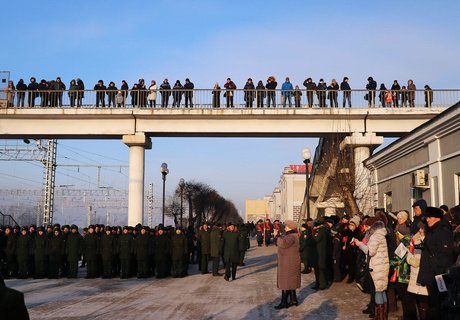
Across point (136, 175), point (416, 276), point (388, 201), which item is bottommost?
point (416, 276)

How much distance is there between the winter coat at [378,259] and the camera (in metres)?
7.67

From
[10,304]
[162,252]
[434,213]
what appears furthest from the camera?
[162,252]

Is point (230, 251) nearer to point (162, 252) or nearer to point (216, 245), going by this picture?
point (216, 245)

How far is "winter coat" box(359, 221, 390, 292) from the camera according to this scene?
7668 millimetres

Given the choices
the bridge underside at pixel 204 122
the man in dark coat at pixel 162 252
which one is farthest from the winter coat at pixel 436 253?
the bridge underside at pixel 204 122

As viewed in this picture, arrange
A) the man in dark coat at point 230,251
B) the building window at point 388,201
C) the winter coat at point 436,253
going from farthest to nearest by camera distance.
Result: the building window at point 388,201 < the man in dark coat at point 230,251 < the winter coat at point 436,253

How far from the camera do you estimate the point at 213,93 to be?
78.4 feet

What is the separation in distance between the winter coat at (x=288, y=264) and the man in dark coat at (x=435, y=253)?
10.7 ft

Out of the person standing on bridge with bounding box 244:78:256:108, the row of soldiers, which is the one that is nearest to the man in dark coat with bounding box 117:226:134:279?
the row of soldiers

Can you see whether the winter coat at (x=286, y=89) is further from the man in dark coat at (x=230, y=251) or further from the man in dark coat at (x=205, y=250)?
the man in dark coat at (x=230, y=251)

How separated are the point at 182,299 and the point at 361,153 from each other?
14877mm

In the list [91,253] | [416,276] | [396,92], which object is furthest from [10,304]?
[396,92]

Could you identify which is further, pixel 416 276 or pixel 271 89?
pixel 271 89

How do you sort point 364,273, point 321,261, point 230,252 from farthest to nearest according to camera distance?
point 230,252, point 321,261, point 364,273
